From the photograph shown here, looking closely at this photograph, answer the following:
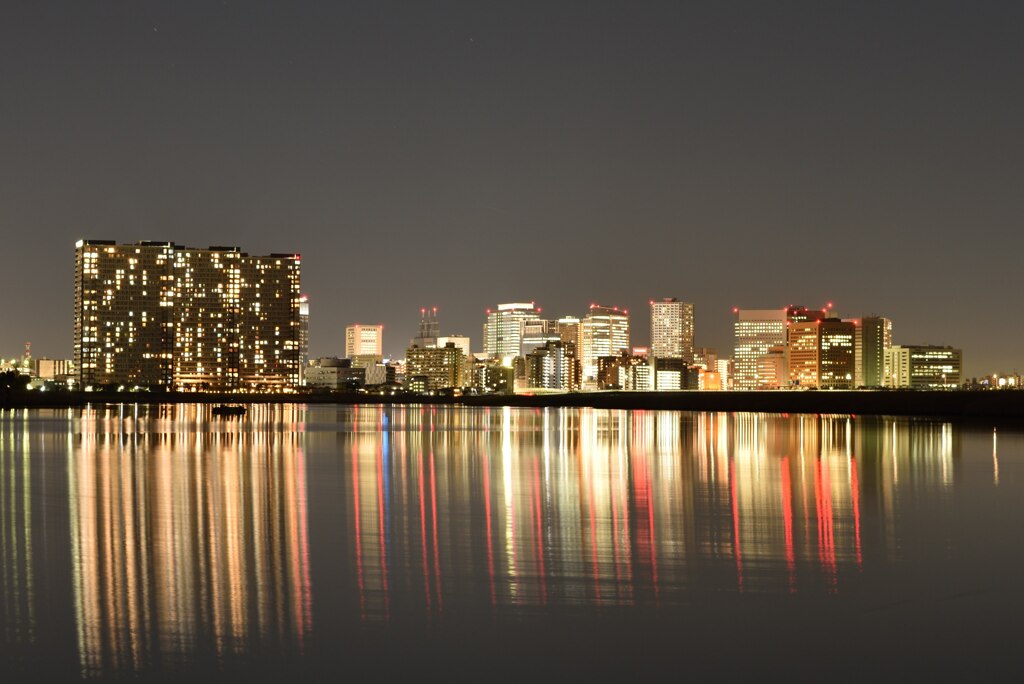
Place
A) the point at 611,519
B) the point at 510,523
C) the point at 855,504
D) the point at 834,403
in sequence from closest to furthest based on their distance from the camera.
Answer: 1. the point at 510,523
2. the point at 611,519
3. the point at 855,504
4. the point at 834,403

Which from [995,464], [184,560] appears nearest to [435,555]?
[184,560]

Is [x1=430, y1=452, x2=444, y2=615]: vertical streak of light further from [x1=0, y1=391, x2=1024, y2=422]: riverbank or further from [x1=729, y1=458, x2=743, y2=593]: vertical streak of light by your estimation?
[x1=0, y1=391, x2=1024, y2=422]: riverbank

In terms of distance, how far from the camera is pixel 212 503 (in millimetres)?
28281

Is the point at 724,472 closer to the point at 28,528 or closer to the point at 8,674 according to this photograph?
the point at 28,528

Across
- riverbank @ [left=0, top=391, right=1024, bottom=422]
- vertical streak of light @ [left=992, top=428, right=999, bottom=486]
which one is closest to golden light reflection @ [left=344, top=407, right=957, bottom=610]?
vertical streak of light @ [left=992, top=428, right=999, bottom=486]

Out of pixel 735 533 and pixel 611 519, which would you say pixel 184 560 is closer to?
pixel 611 519

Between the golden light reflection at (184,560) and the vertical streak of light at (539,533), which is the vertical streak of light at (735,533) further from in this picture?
the golden light reflection at (184,560)

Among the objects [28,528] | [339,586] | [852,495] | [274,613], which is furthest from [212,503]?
[852,495]

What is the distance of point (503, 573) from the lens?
1900 centimetres

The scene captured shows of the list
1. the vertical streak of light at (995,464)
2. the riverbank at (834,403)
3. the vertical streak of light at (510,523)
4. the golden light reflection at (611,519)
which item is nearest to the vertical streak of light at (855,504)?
the golden light reflection at (611,519)

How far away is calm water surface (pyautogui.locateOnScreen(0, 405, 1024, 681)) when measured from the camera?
13.7m

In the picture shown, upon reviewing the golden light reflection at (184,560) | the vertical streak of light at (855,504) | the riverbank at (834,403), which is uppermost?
the golden light reflection at (184,560)

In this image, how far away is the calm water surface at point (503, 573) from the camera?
45.0ft

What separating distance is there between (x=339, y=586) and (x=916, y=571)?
9978 millimetres
